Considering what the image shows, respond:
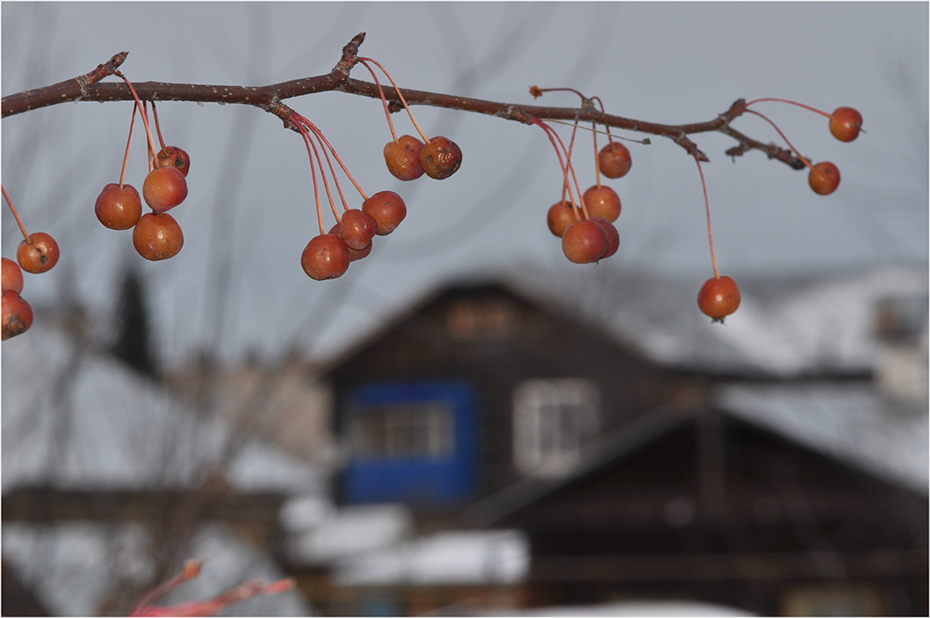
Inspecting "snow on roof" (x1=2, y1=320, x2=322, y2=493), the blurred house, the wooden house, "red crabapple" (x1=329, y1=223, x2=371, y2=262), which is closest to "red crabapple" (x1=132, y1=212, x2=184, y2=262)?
"red crabapple" (x1=329, y1=223, x2=371, y2=262)

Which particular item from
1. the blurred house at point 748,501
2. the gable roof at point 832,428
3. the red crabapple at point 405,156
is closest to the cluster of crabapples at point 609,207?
the red crabapple at point 405,156

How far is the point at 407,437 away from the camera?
16.9 metres

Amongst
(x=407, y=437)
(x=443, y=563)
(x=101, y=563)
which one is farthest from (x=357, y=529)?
(x=101, y=563)

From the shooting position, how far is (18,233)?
2.61 meters

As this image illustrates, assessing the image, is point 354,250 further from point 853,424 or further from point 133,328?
point 853,424

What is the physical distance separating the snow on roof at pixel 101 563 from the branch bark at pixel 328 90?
2.35m

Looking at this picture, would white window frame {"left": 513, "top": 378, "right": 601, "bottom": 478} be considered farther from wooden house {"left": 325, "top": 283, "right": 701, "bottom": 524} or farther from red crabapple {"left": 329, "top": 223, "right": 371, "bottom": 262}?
red crabapple {"left": 329, "top": 223, "right": 371, "bottom": 262}

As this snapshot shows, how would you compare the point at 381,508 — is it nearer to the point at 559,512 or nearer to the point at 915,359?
the point at 559,512

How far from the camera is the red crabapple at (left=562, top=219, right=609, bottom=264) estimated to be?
2.77 feet

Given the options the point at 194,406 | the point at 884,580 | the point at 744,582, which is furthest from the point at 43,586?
the point at 884,580

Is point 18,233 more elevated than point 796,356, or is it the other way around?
point 18,233

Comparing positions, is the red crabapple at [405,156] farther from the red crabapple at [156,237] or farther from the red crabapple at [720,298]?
the red crabapple at [720,298]

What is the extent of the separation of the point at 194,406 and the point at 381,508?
13439 millimetres

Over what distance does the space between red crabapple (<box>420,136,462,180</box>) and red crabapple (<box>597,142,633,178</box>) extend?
324mm
